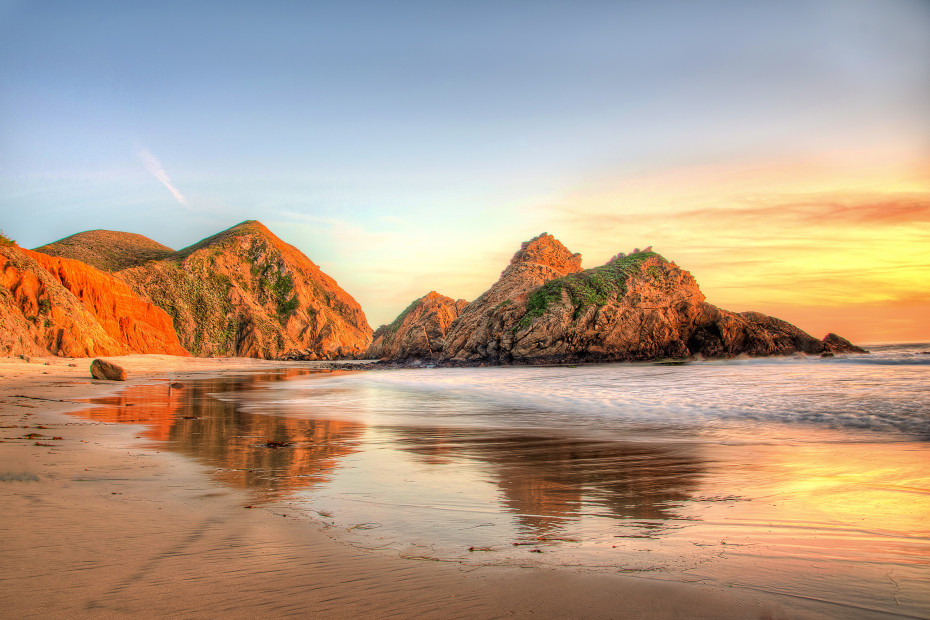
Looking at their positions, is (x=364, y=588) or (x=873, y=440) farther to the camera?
(x=873, y=440)

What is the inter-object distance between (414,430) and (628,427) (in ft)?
13.2

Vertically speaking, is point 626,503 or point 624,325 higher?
point 624,325

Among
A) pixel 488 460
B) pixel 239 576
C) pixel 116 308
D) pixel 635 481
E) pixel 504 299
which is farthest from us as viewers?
pixel 116 308

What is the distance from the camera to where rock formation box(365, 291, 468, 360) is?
5574cm

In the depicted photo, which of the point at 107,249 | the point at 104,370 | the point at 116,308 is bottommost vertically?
the point at 104,370

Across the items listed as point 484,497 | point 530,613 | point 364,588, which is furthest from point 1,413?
point 530,613

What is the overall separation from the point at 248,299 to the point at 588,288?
8824cm

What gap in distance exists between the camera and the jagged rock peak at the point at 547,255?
4931 cm

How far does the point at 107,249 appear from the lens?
91938 mm

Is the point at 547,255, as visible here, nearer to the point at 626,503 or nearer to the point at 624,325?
the point at 624,325

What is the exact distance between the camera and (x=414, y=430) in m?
9.14

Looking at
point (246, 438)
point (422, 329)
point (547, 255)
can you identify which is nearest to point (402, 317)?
point (422, 329)

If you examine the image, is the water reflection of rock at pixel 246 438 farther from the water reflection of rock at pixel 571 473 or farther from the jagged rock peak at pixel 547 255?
the jagged rock peak at pixel 547 255

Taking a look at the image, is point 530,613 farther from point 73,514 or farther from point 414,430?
point 414,430
